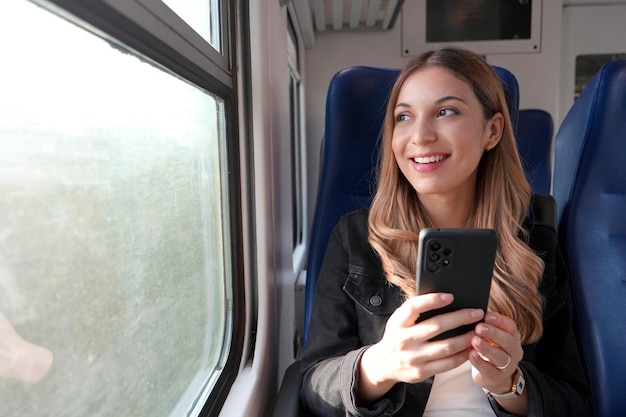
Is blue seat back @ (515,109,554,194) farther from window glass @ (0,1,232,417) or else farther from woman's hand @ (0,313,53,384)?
woman's hand @ (0,313,53,384)

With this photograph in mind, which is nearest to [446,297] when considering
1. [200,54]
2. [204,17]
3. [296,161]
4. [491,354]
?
[491,354]

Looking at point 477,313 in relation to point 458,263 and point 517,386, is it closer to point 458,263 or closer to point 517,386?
point 458,263

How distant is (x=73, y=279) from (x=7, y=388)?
5.7 inches

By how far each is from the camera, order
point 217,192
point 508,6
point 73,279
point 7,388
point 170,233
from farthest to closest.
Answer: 1. point 508,6
2. point 217,192
3. point 170,233
4. point 73,279
5. point 7,388

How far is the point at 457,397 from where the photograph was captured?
926 mm

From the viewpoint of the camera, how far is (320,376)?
917mm

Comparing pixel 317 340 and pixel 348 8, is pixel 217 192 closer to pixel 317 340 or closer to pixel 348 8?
pixel 317 340

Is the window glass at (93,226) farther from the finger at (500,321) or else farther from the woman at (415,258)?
the finger at (500,321)

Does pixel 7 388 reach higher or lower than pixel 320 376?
higher

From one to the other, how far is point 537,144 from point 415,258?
1.51 meters

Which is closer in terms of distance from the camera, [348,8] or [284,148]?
[284,148]

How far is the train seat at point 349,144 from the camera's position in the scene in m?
1.21

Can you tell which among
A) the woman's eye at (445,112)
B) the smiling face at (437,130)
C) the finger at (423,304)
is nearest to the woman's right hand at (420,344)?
the finger at (423,304)

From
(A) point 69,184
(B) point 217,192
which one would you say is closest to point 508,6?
(B) point 217,192
